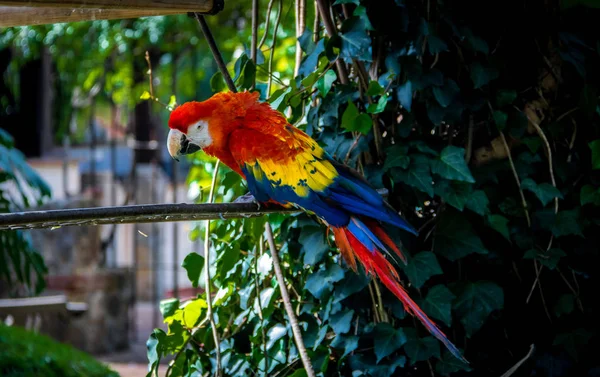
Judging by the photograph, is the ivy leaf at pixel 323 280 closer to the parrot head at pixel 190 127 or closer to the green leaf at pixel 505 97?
the parrot head at pixel 190 127

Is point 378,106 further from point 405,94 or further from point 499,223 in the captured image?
point 499,223

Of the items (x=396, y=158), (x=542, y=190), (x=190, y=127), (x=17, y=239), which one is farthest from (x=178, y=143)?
(x=17, y=239)

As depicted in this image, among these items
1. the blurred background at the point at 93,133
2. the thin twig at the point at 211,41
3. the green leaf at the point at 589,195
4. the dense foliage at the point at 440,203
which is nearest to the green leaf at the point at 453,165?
the dense foliage at the point at 440,203

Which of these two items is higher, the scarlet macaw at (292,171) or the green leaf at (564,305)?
the scarlet macaw at (292,171)

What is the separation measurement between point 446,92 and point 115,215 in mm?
787

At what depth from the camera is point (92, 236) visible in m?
4.93

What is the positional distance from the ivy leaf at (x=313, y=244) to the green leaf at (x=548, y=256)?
17.8 inches

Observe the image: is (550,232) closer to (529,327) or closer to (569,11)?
(529,327)

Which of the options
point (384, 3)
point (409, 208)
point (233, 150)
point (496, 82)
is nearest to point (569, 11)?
point (496, 82)

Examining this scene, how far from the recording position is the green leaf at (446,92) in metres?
1.48

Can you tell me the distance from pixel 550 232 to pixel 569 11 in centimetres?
52

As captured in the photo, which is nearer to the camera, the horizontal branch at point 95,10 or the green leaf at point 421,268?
the horizontal branch at point 95,10

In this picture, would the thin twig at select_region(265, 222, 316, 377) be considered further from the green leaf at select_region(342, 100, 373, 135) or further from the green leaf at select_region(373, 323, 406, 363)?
the green leaf at select_region(342, 100, 373, 135)

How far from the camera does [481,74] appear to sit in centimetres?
151
